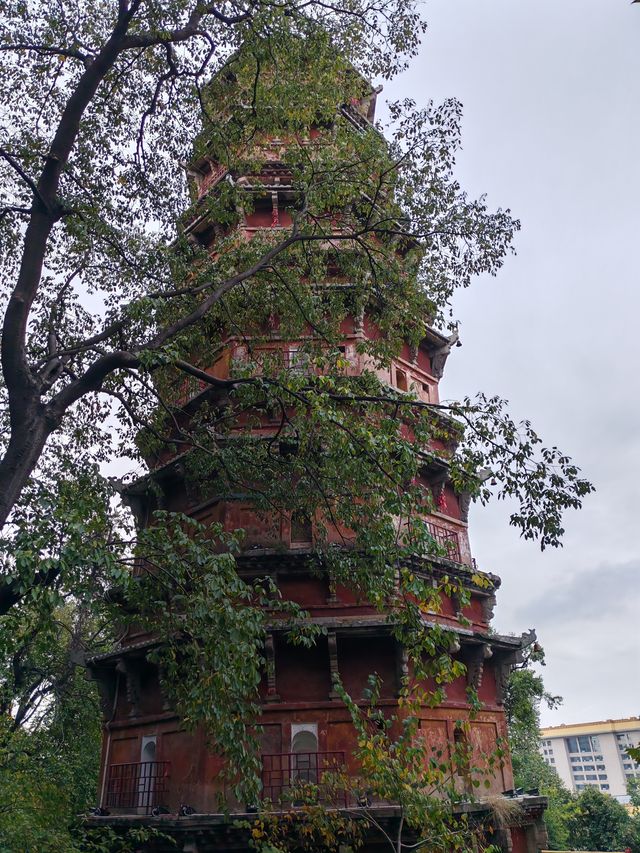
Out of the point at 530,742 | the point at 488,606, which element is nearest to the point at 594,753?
the point at 530,742


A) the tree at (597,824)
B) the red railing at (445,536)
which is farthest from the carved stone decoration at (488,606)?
the tree at (597,824)

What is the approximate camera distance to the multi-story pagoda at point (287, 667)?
10.3m

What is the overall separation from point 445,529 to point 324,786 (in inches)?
215

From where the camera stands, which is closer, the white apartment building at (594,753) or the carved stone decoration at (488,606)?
the carved stone decoration at (488,606)

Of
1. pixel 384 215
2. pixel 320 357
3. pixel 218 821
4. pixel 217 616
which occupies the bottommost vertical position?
pixel 218 821

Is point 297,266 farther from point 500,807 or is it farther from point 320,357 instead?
A: point 500,807

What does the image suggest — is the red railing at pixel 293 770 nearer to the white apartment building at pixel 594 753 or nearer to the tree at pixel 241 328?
the tree at pixel 241 328

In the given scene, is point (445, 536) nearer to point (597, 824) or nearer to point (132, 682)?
point (132, 682)

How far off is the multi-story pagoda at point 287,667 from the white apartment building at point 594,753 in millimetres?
71733

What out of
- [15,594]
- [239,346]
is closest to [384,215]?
[239,346]

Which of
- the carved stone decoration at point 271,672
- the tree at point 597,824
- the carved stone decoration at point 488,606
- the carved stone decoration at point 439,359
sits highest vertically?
the carved stone decoration at point 439,359

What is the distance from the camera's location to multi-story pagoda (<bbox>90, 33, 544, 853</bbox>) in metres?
10.3

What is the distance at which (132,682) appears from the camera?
12.3m

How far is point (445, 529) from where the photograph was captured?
44.0 feet
